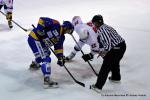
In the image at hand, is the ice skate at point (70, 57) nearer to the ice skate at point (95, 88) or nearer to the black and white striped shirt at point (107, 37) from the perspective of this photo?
the ice skate at point (95, 88)

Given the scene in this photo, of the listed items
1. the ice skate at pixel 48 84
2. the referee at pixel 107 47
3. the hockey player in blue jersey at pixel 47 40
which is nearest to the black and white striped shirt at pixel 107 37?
the referee at pixel 107 47

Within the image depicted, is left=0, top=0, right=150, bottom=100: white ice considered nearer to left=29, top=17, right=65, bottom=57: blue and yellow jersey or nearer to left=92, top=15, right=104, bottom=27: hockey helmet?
left=29, top=17, right=65, bottom=57: blue and yellow jersey

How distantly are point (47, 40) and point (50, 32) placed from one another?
16cm

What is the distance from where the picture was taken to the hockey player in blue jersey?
4.60 meters

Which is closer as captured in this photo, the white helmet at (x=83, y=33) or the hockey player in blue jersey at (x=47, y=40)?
the hockey player in blue jersey at (x=47, y=40)

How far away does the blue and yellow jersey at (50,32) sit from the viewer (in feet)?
15.2

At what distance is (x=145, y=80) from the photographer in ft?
16.3

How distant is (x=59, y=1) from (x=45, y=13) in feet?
3.72

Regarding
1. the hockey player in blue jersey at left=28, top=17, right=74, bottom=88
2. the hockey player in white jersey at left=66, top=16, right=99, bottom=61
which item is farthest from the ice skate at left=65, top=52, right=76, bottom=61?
the hockey player in blue jersey at left=28, top=17, right=74, bottom=88

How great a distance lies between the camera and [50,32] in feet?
15.3

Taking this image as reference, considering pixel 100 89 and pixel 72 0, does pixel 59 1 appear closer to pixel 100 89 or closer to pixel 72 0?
pixel 72 0

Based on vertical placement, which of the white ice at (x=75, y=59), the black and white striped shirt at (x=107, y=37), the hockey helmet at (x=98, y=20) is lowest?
the white ice at (x=75, y=59)

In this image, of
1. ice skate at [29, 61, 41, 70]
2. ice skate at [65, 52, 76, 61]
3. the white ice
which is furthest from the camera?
ice skate at [65, 52, 76, 61]

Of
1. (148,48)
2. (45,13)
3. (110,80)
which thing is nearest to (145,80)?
(110,80)
